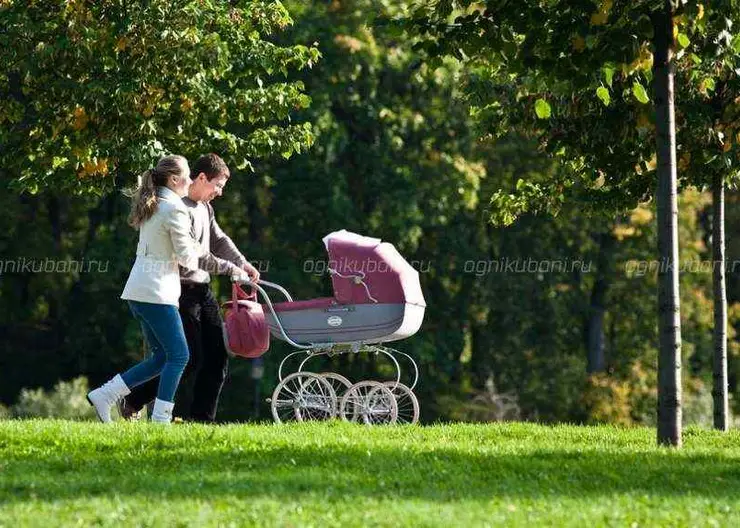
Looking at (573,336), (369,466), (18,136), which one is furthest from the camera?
(573,336)

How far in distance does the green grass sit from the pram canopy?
0.89 meters

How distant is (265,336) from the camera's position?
12.9 metres

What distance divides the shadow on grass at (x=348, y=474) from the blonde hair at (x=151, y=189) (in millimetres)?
1929

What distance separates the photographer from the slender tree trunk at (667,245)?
1153cm

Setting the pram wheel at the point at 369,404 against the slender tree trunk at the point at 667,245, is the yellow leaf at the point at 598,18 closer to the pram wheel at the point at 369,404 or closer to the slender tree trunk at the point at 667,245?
the slender tree trunk at the point at 667,245

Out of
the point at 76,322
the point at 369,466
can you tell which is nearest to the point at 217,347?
the point at 369,466

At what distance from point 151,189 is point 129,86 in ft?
10.0

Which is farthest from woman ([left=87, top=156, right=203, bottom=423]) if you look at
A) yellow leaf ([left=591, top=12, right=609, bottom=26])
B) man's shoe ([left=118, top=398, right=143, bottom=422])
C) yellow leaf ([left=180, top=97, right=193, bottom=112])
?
yellow leaf ([left=180, top=97, right=193, bottom=112])

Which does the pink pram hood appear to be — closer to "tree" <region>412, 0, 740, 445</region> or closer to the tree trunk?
"tree" <region>412, 0, 740, 445</region>

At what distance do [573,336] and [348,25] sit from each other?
11.2m

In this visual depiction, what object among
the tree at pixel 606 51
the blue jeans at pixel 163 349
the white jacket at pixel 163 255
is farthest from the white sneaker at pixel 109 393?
the tree at pixel 606 51

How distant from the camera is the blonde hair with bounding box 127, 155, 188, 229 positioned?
1193 cm

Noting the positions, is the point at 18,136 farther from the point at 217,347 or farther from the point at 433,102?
the point at 433,102

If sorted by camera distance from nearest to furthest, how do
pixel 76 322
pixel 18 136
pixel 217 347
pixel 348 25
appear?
pixel 217 347 < pixel 18 136 < pixel 348 25 < pixel 76 322
